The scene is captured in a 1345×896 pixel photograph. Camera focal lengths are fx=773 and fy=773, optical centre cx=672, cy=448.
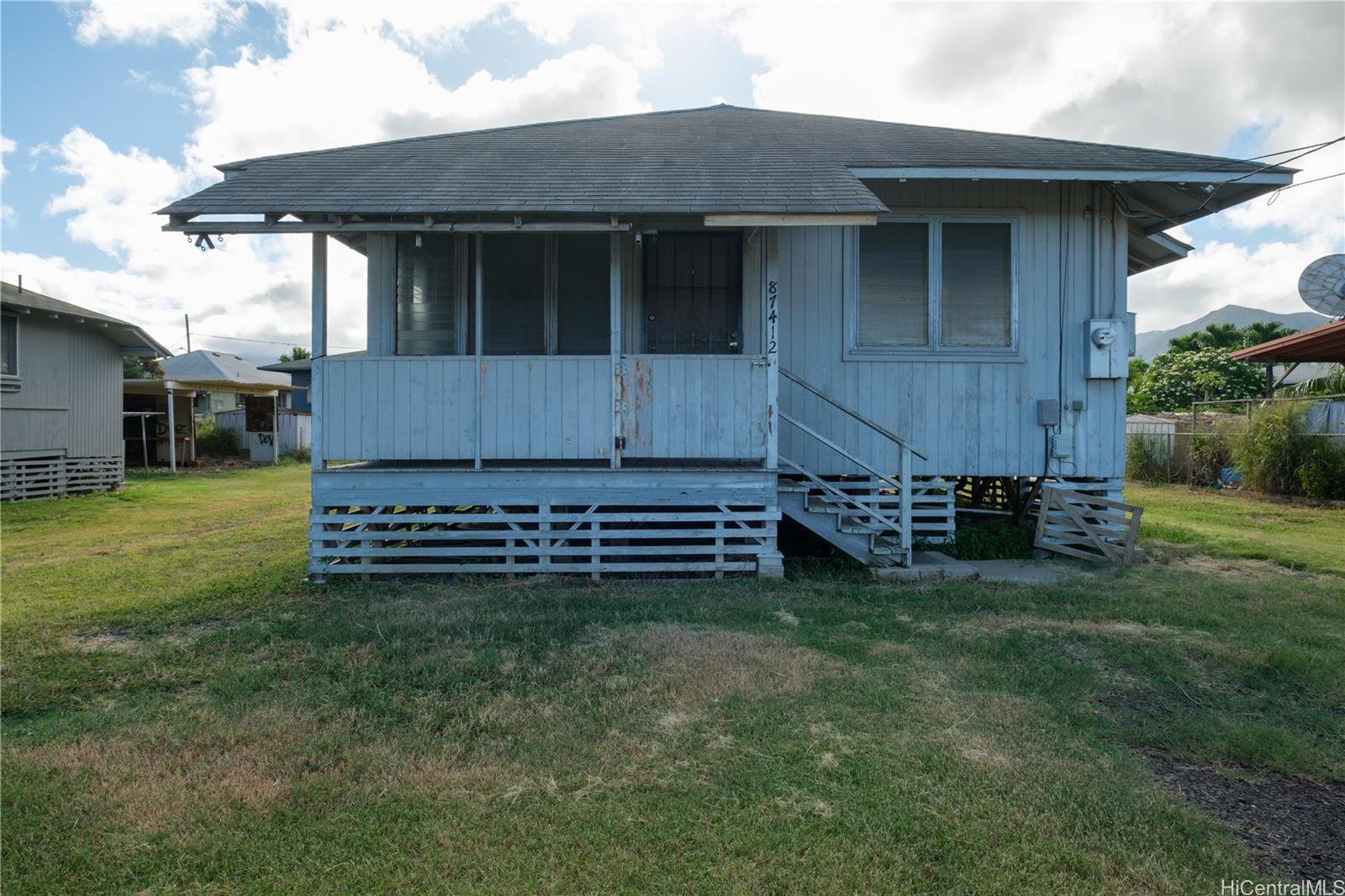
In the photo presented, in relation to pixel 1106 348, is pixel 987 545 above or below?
below

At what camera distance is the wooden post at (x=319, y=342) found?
704cm

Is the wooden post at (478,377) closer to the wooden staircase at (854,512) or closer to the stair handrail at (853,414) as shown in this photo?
the wooden staircase at (854,512)

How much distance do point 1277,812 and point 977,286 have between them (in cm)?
627

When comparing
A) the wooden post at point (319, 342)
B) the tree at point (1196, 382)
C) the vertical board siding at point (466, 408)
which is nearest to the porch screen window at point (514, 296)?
the vertical board siding at point (466, 408)

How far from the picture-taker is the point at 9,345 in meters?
14.6

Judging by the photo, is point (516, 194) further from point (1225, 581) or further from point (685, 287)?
point (1225, 581)

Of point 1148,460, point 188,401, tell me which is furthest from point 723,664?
point 188,401

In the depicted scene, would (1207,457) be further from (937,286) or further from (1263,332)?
(1263,332)

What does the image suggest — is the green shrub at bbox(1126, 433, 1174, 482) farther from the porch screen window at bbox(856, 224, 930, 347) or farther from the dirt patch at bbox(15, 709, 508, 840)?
the dirt patch at bbox(15, 709, 508, 840)

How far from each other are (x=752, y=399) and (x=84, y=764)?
5284mm

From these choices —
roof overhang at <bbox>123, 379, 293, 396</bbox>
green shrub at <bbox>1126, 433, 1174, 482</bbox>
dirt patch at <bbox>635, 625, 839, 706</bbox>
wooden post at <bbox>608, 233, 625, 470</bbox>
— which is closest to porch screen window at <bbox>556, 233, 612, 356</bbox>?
wooden post at <bbox>608, 233, 625, 470</bbox>

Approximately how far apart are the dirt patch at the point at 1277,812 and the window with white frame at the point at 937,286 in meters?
5.49

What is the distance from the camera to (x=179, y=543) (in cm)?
955

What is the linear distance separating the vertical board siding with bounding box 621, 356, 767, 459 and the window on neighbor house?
14.2 m
